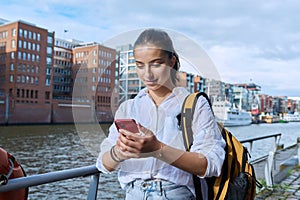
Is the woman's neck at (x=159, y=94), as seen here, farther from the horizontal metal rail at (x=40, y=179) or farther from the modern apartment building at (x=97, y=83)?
the horizontal metal rail at (x=40, y=179)

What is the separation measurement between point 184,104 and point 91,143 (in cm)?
35

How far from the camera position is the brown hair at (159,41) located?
38.1 inches

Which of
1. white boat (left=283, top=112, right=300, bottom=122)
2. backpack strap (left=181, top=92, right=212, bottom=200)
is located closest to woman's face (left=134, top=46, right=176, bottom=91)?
backpack strap (left=181, top=92, right=212, bottom=200)

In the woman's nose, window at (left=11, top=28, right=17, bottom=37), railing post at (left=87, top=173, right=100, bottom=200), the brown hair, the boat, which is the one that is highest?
window at (left=11, top=28, right=17, bottom=37)

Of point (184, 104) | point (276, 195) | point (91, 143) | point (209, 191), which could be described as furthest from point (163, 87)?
point (276, 195)

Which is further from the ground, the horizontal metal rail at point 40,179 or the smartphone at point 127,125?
the smartphone at point 127,125

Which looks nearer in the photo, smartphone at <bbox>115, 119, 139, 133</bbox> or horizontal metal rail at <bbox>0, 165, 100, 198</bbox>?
smartphone at <bbox>115, 119, 139, 133</bbox>

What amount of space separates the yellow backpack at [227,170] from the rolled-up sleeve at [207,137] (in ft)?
0.08

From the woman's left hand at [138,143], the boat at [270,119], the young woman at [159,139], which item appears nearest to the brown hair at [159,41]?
the young woman at [159,139]

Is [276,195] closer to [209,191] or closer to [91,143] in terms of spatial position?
[209,191]

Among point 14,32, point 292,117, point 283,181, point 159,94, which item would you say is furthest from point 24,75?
point 292,117

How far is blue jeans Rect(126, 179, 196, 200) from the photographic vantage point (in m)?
1.11

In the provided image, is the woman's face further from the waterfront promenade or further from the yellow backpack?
the waterfront promenade

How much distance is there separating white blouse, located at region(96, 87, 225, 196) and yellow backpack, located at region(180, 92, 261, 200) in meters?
0.02
